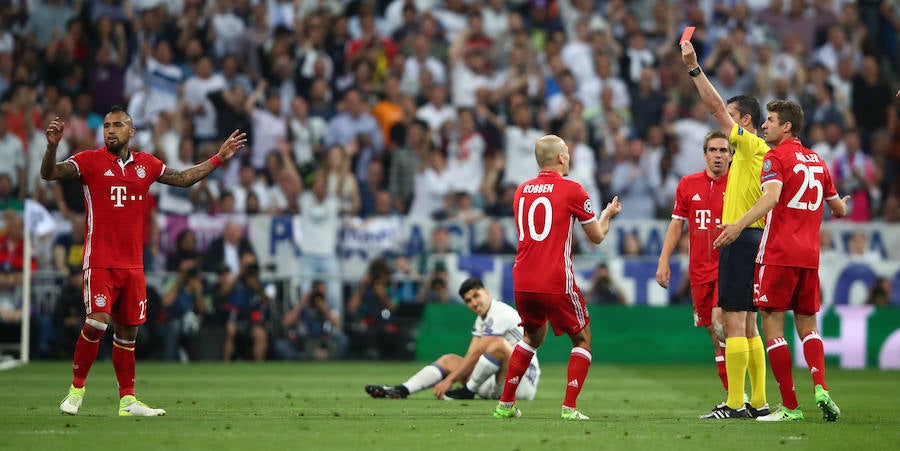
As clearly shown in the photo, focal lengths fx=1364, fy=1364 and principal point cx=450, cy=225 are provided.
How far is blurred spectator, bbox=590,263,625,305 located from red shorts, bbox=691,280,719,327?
9454 millimetres

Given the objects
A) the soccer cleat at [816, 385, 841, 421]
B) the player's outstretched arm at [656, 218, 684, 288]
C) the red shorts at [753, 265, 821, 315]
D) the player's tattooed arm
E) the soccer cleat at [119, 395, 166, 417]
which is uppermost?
the player's tattooed arm

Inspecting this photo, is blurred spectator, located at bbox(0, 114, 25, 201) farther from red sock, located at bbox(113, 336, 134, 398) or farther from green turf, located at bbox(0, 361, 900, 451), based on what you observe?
red sock, located at bbox(113, 336, 134, 398)

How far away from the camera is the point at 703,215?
13484 mm

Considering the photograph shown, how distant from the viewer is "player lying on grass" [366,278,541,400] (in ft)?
48.0

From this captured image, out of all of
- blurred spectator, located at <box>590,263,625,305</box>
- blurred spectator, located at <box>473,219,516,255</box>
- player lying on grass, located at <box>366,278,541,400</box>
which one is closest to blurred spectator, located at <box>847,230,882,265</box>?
blurred spectator, located at <box>590,263,625,305</box>

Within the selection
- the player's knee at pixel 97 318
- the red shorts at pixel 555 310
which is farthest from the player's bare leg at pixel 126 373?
the red shorts at pixel 555 310

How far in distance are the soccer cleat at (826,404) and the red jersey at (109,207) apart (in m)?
6.03

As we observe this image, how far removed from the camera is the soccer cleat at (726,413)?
39.5ft

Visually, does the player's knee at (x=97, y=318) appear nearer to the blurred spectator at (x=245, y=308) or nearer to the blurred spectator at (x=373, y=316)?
the blurred spectator at (x=245, y=308)

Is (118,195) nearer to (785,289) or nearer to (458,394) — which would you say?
(458,394)

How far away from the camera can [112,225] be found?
39.6 ft

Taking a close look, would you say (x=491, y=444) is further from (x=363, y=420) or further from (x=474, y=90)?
(x=474, y=90)

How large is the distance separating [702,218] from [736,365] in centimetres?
203

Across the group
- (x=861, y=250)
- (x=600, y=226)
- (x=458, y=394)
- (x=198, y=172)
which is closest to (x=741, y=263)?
(x=600, y=226)
